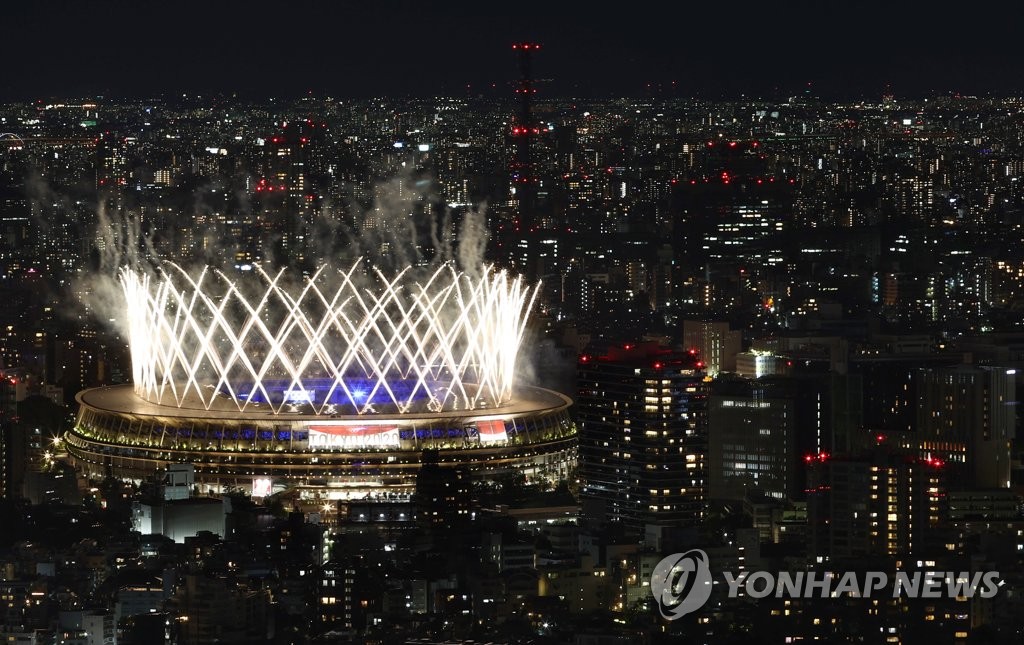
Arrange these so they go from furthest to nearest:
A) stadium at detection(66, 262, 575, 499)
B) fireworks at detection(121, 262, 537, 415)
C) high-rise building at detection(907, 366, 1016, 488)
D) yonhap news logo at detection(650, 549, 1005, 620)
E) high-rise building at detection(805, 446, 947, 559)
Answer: high-rise building at detection(907, 366, 1016, 488), fireworks at detection(121, 262, 537, 415), stadium at detection(66, 262, 575, 499), high-rise building at detection(805, 446, 947, 559), yonhap news logo at detection(650, 549, 1005, 620)

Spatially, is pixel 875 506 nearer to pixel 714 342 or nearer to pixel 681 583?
pixel 681 583

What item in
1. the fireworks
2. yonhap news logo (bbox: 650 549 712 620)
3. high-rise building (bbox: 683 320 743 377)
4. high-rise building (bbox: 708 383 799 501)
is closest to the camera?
yonhap news logo (bbox: 650 549 712 620)

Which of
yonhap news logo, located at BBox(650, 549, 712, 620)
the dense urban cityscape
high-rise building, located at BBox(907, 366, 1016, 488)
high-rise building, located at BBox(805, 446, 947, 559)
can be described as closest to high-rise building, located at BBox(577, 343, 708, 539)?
the dense urban cityscape

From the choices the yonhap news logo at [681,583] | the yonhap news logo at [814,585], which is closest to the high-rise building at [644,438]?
the yonhap news logo at [681,583]

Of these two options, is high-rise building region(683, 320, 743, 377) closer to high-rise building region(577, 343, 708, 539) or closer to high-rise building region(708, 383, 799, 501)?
high-rise building region(708, 383, 799, 501)

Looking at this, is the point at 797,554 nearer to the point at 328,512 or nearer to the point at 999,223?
the point at 328,512

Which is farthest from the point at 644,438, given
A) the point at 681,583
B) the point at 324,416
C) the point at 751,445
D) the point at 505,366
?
the point at 681,583

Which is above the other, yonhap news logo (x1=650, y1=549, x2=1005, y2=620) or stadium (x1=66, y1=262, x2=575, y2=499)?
stadium (x1=66, y1=262, x2=575, y2=499)

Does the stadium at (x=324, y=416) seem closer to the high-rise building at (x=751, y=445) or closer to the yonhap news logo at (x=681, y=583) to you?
the high-rise building at (x=751, y=445)

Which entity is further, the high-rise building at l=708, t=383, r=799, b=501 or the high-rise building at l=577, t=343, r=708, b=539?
the high-rise building at l=708, t=383, r=799, b=501
